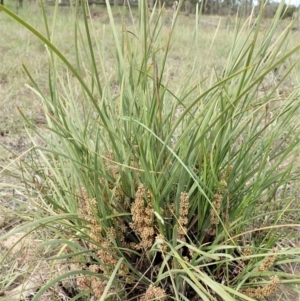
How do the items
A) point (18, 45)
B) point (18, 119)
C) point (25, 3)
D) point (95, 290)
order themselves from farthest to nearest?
point (25, 3), point (18, 45), point (18, 119), point (95, 290)

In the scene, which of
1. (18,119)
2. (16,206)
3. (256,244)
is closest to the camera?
(256,244)

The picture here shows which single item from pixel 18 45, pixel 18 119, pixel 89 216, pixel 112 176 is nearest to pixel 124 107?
pixel 112 176

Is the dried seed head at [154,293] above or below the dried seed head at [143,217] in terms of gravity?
below

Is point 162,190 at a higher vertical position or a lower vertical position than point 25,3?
higher

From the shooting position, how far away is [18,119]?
178 centimetres

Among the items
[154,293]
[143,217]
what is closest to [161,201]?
[143,217]

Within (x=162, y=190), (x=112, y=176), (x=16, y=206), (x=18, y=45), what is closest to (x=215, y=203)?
(x=162, y=190)

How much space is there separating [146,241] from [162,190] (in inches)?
3.8

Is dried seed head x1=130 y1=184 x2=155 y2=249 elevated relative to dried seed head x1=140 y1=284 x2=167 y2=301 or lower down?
elevated

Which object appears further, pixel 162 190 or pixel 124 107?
pixel 124 107

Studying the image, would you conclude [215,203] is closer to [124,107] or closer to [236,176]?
[236,176]

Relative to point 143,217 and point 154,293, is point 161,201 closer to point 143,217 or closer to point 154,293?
point 143,217

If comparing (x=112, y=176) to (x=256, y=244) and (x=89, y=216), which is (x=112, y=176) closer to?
(x=89, y=216)

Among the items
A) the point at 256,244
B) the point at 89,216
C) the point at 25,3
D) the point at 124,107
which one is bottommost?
the point at 25,3
